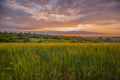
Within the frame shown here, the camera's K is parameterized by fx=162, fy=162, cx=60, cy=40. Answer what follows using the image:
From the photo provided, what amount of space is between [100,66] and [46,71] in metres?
1.42

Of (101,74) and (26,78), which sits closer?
(26,78)

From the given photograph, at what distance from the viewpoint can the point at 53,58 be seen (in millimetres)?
4738

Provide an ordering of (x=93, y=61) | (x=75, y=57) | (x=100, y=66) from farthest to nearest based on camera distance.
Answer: (x=75, y=57) < (x=93, y=61) < (x=100, y=66)

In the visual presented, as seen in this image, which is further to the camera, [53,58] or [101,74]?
[53,58]

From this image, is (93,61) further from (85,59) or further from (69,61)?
(69,61)

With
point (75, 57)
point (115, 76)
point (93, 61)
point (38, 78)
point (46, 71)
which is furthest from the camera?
point (75, 57)

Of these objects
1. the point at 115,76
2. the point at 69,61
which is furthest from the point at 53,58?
the point at 115,76

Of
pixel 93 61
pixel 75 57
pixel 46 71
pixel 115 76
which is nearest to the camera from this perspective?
pixel 115 76

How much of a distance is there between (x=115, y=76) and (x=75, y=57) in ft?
5.03

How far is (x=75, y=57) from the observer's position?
490 centimetres

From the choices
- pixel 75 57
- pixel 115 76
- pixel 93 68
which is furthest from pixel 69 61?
pixel 115 76

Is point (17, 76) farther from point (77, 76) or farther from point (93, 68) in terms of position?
point (93, 68)

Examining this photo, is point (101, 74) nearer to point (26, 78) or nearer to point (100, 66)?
point (100, 66)

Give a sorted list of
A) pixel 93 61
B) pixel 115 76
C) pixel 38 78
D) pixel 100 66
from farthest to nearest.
Result: pixel 93 61, pixel 100 66, pixel 115 76, pixel 38 78
